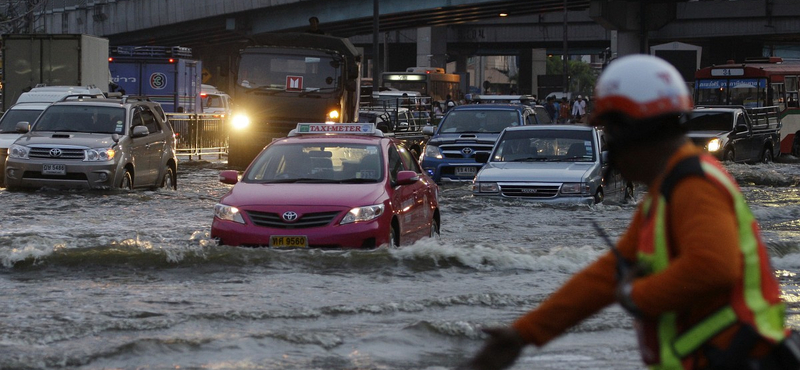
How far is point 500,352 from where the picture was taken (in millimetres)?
3244

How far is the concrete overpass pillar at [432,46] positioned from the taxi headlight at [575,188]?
69330 millimetres

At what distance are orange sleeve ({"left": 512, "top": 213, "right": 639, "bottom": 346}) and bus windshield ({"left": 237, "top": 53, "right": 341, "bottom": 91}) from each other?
77.7 ft

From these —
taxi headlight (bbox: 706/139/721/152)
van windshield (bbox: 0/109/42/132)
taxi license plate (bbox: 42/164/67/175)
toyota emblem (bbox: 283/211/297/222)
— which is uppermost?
van windshield (bbox: 0/109/42/132)

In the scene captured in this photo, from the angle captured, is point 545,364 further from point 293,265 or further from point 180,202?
point 180,202

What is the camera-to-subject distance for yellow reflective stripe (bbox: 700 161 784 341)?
298 centimetres

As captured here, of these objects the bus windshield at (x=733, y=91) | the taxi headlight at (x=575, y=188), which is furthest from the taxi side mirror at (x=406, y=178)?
the bus windshield at (x=733, y=91)

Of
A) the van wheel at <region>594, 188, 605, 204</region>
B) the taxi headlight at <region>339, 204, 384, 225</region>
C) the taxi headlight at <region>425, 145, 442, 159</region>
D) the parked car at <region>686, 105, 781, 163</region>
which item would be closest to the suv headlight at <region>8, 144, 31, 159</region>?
the taxi headlight at <region>425, 145, 442, 159</region>

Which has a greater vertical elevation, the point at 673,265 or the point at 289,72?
the point at 289,72

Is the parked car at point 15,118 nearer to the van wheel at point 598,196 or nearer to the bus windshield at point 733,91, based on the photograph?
the van wheel at point 598,196

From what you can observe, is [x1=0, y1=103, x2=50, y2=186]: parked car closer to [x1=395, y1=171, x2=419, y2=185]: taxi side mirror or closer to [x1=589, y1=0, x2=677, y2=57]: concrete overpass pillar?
[x1=395, y1=171, x2=419, y2=185]: taxi side mirror

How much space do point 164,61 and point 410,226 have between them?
29035 millimetres

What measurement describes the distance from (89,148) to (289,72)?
25.1 feet

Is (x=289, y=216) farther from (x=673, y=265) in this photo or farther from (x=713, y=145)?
(x=713, y=145)

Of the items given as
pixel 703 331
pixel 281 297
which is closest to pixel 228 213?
pixel 281 297
